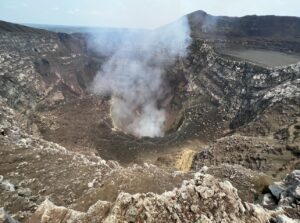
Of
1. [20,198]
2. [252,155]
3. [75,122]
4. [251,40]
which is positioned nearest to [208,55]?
[251,40]

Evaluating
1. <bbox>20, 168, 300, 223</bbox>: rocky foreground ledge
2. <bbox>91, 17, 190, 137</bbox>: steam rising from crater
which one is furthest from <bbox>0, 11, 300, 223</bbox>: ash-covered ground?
<bbox>91, 17, 190, 137</bbox>: steam rising from crater

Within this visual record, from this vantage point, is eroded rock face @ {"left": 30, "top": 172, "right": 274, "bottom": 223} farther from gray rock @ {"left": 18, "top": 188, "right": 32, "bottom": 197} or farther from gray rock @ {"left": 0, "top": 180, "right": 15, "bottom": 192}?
gray rock @ {"left": 0, "top": 180, "right": 15, "bottom": 192}

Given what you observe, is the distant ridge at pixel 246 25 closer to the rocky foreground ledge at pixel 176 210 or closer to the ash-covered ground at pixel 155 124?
the ash-covered ground at pixel 155 124

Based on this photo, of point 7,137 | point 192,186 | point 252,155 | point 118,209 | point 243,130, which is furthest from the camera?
point 243,130

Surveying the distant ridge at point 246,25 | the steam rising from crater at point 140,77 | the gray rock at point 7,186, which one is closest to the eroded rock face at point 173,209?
the gray rock at point 7,186

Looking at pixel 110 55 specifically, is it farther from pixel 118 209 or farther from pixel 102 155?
pixel 118 209

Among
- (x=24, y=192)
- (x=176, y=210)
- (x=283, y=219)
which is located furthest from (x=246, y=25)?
(x=176, y=210)
